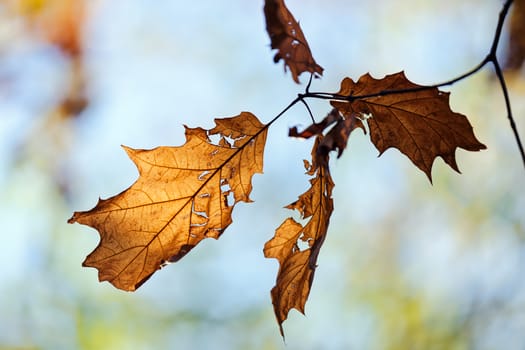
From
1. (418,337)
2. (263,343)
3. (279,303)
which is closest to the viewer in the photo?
(279,303)

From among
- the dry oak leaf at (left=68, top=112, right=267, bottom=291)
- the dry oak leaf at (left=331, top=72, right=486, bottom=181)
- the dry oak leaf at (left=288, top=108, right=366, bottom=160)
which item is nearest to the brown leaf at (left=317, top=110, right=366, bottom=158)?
the dry oak leaf at (left=288, top=108, right=366, bottom=160)

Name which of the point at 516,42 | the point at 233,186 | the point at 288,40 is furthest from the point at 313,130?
the point at 516,42

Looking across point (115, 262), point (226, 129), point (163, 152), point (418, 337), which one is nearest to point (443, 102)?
point (226, 129)

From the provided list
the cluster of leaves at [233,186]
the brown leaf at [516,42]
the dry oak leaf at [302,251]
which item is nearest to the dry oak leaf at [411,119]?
the cluster of leaves at [233,186]

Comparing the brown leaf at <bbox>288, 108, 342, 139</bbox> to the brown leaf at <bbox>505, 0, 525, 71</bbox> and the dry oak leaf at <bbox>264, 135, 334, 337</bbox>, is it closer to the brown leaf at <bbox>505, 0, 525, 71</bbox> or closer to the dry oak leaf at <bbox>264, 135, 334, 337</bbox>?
the dry oak leaf at <bbox>264, 135, 334, 337</bbox>

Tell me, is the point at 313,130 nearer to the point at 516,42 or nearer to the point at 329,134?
the point at 329,134

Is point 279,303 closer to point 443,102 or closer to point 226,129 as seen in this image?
point 226,129

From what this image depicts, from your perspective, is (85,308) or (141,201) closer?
(141,201)
